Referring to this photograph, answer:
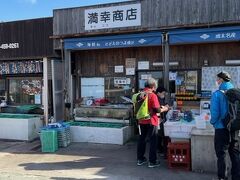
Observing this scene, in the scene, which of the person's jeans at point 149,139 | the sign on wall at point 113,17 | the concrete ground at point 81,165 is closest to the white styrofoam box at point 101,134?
the concrete ground at point 81,165

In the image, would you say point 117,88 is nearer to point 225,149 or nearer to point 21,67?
point 21,67

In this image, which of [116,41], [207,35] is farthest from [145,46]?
[207,35]

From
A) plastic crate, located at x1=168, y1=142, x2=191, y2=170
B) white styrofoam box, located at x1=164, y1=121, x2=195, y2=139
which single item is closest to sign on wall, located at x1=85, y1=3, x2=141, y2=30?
white styrofoam box, located at x1=164, y1=121, x2=195, y2=139

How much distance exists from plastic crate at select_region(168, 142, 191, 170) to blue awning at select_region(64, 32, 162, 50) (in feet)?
10.7

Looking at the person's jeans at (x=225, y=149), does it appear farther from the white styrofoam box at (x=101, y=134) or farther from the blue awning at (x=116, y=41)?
the blue awning at (x=116, y=41)

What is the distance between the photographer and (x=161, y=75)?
11055mm

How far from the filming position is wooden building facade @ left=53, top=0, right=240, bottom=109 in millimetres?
9422

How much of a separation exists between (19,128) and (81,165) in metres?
3.72

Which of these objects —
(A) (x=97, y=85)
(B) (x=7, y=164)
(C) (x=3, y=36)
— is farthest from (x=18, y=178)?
(C) (x=3, y=36)

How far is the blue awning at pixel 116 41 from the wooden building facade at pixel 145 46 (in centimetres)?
4

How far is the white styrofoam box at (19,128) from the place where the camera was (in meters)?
11.1

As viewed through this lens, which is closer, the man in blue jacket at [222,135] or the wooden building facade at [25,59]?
the man in blue jacket at [222,135]

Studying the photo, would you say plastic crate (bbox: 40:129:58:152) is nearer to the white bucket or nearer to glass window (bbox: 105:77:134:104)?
glass window (bbox: 105:77:134:104)

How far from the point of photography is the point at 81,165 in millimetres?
8195
